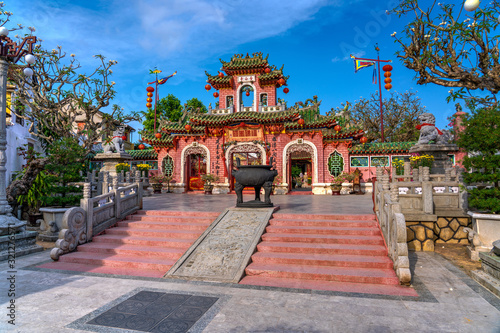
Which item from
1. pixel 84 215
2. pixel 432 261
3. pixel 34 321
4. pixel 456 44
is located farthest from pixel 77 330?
pixel 456 44

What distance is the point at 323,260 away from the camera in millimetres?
4863

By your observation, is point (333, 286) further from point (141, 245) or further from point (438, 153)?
point (438, 153)

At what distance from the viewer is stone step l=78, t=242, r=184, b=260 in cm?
538

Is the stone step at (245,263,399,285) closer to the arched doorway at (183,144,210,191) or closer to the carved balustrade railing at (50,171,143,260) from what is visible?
the carved balustrade railing at (50,171,143,260)

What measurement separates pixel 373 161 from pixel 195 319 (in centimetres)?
1550

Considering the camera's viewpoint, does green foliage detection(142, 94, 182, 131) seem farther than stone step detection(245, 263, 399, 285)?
Yes

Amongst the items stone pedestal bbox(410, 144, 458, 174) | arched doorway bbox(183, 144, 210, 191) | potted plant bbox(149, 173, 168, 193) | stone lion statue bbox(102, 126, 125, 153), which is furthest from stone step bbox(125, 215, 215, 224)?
potted plant bbox(149, 173, 168, 193)

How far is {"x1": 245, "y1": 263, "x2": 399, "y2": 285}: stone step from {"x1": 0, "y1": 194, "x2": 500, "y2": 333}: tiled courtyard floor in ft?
1.50

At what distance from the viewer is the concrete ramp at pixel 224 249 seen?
15.1ft

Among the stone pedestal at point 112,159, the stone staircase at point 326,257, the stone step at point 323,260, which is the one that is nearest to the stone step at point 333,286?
the stone staircase at point 326,257

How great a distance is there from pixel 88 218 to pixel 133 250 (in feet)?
4.61

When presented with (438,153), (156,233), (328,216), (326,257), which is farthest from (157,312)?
(438,153)

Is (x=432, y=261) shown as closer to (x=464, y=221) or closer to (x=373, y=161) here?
(x=464, y=221)

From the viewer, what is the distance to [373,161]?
16531 millimetres
